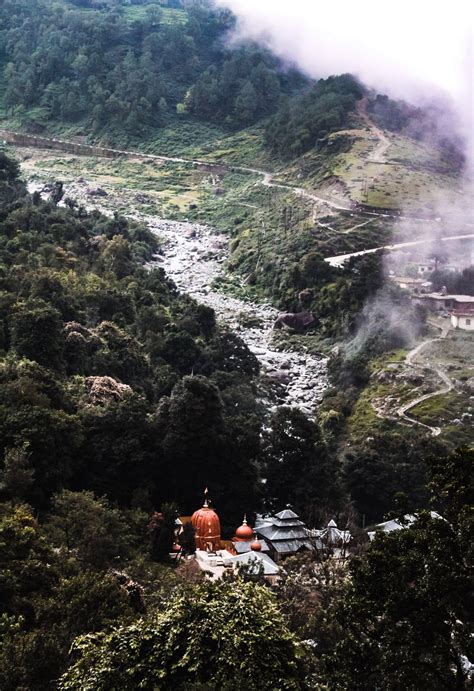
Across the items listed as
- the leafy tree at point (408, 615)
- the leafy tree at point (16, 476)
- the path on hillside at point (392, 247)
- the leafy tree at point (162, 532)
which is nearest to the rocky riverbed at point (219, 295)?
the path on hillside at point (392, 247)

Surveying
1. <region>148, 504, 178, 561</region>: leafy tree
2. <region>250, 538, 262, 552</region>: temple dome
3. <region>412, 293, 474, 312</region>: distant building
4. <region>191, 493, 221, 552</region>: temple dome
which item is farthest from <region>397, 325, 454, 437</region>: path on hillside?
<region>148, 504, 178, 561</region>: leafy tree

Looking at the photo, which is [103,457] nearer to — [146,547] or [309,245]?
[146,547]

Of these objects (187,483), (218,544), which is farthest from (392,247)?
(218,544)

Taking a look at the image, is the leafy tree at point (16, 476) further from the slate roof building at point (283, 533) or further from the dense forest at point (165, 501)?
the slate roof building at point (283, 533)

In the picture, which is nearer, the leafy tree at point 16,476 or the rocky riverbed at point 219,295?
the leafy tree at point 16,476

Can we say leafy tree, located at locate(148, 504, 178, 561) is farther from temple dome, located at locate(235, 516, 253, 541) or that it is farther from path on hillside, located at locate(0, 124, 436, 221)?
path on hillside, located at locate(0, 124, 436, 221)

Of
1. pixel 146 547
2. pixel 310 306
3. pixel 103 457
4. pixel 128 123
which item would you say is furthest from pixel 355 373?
pixel 128 123

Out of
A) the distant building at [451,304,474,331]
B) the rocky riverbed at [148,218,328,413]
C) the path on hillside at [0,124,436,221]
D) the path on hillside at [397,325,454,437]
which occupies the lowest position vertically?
the rocky riverbed at [148,218,328,413]
